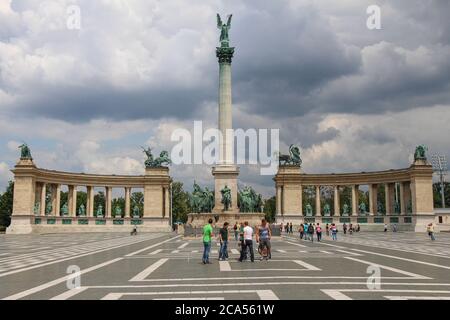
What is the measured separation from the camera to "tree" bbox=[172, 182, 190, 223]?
149m

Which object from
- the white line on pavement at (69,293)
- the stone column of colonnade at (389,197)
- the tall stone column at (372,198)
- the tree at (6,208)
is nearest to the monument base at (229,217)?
the tall stone column at (372,198)

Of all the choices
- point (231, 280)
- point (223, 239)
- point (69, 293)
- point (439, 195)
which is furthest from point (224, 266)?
point (439, 195)

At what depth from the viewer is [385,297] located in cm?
1358

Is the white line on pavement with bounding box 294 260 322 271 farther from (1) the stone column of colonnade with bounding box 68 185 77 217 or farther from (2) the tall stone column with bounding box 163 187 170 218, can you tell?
(2) the tall stone column with bounding box 163 187 170 218

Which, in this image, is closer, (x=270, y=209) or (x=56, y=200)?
(x=56, y=200)

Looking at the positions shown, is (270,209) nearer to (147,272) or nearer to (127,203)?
(127,203)

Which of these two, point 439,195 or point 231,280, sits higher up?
point 439,195

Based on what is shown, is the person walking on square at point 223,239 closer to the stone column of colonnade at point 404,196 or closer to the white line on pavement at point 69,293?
the white line on pavement at point 69,293

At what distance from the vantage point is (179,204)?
15025cm

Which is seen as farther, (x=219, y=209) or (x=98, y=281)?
(x=219, y=209)

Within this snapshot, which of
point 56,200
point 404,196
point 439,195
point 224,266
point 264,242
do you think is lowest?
point 224,266
